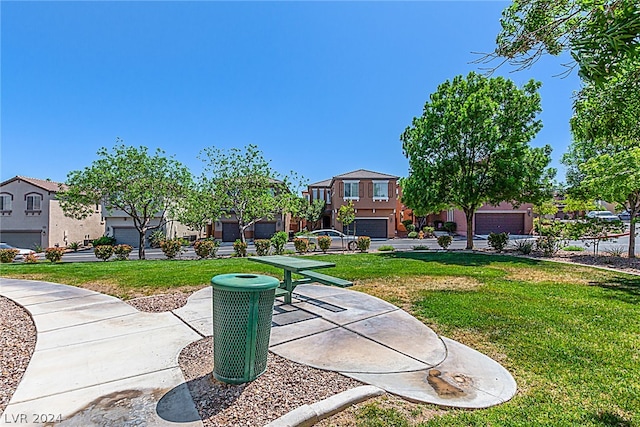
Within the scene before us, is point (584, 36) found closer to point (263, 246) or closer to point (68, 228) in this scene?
point (263, 246)

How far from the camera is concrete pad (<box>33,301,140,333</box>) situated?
17.8 feet

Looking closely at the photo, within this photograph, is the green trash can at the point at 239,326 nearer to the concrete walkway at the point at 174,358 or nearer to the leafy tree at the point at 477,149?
the concrete walkway at the point at 174,358

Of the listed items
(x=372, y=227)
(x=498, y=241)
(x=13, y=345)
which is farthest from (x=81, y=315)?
(x=372, y=227)

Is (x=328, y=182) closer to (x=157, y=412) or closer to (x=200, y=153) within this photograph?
(x=200, y=153)

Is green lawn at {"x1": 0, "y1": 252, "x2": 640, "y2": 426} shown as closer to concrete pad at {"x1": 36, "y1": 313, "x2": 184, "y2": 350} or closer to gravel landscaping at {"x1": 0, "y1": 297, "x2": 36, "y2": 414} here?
gravel landscaping at {"x1": 0, "y1": 297, "x2": 36, "y2": 414}

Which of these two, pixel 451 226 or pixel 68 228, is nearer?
pixel 68 228

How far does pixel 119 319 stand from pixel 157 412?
3.38 m

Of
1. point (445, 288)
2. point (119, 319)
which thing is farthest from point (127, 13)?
point (445, 288)

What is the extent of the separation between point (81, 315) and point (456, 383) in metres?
6.03

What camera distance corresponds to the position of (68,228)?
32.3 meters

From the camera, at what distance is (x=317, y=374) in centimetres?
376

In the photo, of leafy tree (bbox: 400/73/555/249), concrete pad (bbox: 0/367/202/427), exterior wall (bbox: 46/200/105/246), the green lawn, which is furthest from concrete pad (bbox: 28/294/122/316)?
exterior wall (bbox: 46/200/105/246)

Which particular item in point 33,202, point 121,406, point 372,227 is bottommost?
point 121,406

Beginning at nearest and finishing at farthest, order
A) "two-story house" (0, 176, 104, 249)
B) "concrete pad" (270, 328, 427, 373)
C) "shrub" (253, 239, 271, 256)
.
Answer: "concrete pad" (270, 328, 427, 373)
"shrub" (253, 239, 271, 256)
"two-story house" (0, 176, 104, 249)
